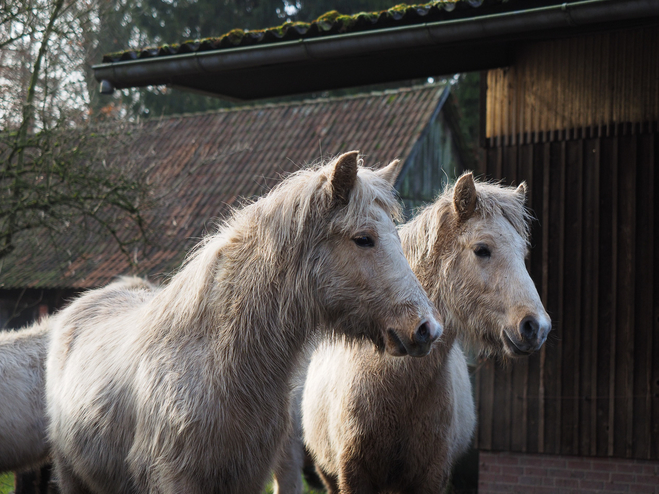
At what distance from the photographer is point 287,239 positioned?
3219 millimetres

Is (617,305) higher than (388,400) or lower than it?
higher

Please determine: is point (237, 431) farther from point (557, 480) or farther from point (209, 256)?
point (557, 480)

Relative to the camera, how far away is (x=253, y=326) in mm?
3271

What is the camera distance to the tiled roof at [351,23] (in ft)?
17.2

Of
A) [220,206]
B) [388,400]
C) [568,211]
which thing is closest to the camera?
[388,400]

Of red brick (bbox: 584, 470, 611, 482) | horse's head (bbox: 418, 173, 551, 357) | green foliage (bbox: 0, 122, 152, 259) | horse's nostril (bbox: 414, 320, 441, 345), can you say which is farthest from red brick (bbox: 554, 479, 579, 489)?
green foliage (bbox: 0, 122, 152, 259)

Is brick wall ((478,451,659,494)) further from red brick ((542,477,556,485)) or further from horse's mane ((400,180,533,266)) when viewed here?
horse's mane ((400,180,533,266))

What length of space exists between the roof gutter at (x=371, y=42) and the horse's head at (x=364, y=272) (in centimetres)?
251

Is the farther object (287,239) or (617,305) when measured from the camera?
(617,305)

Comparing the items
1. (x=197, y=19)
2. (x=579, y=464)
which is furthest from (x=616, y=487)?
(x=197, y=19)

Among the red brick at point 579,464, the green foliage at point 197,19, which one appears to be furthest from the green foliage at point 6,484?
the green foliage at point 197,19

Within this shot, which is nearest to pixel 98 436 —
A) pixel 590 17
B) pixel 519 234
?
pixel 519 234

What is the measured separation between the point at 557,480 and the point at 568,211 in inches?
99.4

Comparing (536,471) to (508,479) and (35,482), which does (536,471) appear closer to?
(508,479)
